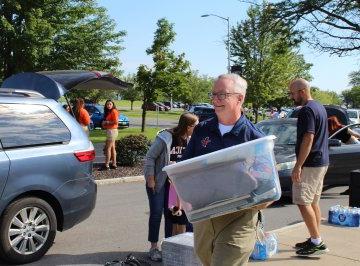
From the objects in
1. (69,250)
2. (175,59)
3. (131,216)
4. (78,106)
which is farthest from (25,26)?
(69,250)

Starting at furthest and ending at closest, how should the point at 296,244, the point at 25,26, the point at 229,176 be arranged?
the point at 25,26, the point at 296,244, the point at 229,176

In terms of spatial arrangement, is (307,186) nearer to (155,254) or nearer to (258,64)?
(155,254)

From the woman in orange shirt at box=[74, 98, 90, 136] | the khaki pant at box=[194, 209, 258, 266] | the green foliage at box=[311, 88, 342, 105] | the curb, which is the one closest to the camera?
the khaki pant at box=[194, 209, 258, 266]

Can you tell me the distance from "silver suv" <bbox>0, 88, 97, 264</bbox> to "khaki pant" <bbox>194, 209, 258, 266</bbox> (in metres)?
2.59

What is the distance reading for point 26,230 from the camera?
5277 mm

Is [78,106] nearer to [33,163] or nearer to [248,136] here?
[33,163]

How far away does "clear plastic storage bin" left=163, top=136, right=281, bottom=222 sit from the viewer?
9.66ft

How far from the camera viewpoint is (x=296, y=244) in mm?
5703

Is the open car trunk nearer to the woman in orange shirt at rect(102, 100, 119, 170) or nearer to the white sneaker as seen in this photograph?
the white sneaker

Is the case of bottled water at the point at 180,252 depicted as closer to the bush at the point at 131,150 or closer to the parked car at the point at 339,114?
the bush at the point at 131,150

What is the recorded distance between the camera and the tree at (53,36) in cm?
2197

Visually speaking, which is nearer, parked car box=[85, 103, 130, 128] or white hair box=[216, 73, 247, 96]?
white hair box=[216, 73, 247, 96]

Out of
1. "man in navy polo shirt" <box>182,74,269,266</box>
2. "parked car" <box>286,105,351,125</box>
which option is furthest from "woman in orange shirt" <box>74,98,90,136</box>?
"man in navy polo shirt" <box>182,74,269,266</box>

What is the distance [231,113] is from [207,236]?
31.6 inches
